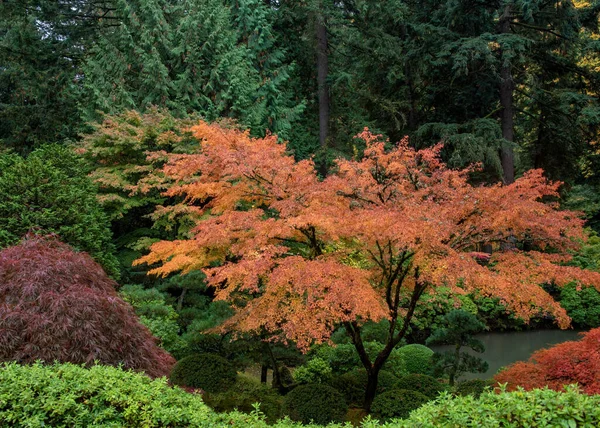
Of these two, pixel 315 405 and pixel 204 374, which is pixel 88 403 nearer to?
pixel 204 374

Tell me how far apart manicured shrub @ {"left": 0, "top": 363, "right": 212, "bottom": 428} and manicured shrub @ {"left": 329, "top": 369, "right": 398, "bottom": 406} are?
4132mm

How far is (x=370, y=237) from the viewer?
6363mm

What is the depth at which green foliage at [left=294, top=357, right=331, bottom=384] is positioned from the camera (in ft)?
29.9

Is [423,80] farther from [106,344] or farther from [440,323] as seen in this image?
[106,344]

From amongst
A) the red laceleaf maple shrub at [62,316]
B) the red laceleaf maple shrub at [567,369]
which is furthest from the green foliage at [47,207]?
the red laceleaf maple shrub at [567,369]

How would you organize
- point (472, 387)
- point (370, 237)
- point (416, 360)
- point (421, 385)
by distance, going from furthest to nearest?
1. point (416, 360)
2. point (472, 387)
3. point (421, 385)
4. point (370, 237)

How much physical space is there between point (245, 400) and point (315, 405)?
3.07ft

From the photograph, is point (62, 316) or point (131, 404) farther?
point (62, 316)

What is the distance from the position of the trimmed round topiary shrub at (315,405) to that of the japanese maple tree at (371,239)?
0.69 metres

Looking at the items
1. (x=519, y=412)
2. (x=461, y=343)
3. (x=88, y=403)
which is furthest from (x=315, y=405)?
(x=461, y=343)

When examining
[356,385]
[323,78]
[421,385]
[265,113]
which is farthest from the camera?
[323,78]

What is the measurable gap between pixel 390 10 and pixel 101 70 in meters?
9.57

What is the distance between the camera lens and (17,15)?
1827 cm

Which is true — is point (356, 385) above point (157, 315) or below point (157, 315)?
below
